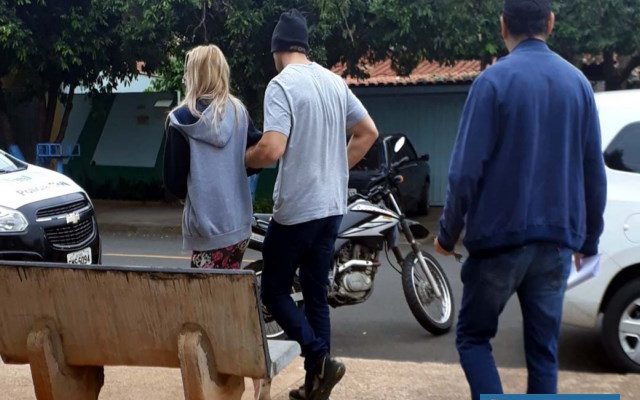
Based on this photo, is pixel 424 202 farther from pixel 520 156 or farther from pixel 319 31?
pixel 520 156

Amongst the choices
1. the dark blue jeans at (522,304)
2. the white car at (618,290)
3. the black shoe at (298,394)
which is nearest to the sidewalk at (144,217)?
the white car at (618,290)

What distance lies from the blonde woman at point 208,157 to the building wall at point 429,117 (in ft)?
42.9

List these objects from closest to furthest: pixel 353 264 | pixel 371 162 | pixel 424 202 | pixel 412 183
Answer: pixel 353 264
pixel 371 162
pixel 412 183
pixel 424 202

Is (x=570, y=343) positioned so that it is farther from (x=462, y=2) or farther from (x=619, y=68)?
(x=619, y=68)

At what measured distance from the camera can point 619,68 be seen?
15.7 meters

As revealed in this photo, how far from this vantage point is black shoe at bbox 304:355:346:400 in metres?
4.52

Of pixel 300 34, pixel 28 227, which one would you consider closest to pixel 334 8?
pixel 28 227

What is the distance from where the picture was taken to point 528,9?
11.5 feet

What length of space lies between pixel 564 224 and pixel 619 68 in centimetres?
1319

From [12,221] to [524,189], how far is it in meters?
4.76

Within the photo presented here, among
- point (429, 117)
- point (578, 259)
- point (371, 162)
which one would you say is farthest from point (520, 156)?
point (429, 117)

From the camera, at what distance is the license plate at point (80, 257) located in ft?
24.0

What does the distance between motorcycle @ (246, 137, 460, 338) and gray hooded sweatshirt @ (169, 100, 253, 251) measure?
152 centimetres

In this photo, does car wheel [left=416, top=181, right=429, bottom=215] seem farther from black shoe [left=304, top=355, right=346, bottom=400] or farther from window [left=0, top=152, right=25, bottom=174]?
black shoe [left=304, top=355, right=346, bottom=400]
